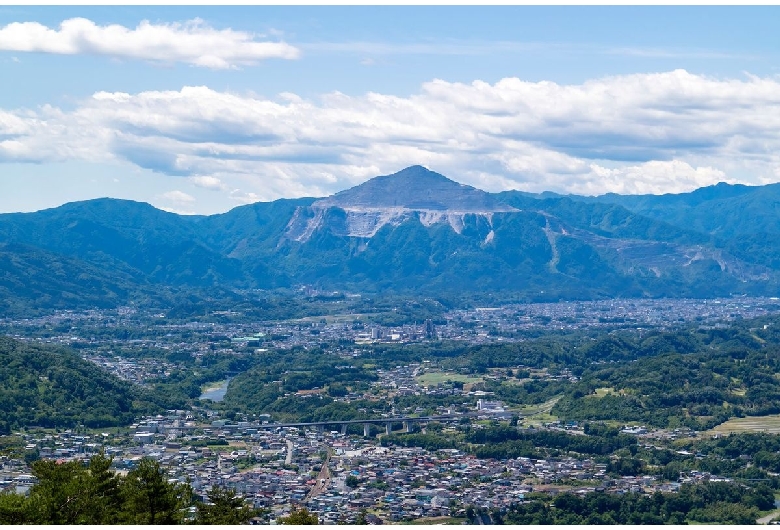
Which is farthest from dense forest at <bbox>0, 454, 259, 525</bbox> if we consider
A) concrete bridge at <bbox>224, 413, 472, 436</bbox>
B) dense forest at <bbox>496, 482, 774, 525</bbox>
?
concrete bridge at <bbox>224, 413, 472, 436</bbox>

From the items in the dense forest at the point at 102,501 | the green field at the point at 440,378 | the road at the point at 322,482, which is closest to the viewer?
the dense forest at the point at 102,501

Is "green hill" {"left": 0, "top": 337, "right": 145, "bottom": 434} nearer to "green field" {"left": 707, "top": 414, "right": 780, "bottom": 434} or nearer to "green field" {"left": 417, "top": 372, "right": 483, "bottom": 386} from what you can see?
"green field" {"left": 417, "top": 372, "right": 483, "bottom": 386}

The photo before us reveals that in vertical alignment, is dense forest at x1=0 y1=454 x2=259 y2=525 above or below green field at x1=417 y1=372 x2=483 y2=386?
above

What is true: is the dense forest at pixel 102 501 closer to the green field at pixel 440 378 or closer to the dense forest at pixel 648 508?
the dense forest at pixel 648 508

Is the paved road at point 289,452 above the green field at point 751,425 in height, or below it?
above

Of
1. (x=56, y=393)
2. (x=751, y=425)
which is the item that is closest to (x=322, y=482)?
(x=56, y=393)

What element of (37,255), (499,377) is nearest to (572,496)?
(499,377)

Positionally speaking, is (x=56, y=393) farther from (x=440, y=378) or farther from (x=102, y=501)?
(x=102, y=501)

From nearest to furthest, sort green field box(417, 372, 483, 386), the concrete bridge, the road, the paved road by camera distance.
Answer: the road
the paved road
the concrete bridge
green field box(417, 372, 483, 386)

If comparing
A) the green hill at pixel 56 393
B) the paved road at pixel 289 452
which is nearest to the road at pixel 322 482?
the paved road at pixel 289 452
